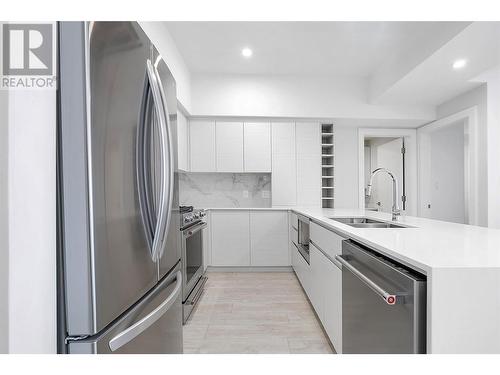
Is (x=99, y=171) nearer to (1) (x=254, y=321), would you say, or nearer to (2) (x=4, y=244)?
(2) (x=4, y=244)

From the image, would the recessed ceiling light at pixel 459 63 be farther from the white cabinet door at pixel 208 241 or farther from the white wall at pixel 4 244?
the white wall at pixel 4 244

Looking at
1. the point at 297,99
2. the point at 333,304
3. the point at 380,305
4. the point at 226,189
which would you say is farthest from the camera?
the point at 226,189

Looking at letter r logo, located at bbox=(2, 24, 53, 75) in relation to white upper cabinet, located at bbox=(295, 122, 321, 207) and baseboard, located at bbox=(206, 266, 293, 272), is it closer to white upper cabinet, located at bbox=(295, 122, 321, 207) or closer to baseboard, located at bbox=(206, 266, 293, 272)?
baseboard, located at bbox=(206, 266, 293, 272)

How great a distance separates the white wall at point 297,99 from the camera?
3.58m

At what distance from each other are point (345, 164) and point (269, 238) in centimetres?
188

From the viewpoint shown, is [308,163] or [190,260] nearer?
[190,260]

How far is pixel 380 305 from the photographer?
3.23 ft

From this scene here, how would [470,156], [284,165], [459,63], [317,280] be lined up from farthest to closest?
[284,165]
[470,156]
[459,63]
[317,280]

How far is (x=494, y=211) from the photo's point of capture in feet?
9.70

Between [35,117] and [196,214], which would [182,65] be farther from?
[35,117]

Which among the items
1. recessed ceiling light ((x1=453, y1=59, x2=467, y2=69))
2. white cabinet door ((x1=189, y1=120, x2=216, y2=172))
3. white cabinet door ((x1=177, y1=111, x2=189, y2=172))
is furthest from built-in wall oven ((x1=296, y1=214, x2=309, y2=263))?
recessed ceiling light ((x1=453, y1=59, x2=467, y2=69))

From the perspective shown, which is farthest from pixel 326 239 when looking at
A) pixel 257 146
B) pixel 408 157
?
pixel 408 157

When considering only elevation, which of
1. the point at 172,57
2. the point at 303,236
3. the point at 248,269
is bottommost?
the point at 248,269

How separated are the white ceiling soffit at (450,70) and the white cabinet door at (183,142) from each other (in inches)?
106
